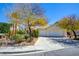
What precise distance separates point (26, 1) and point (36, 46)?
57 centimetres

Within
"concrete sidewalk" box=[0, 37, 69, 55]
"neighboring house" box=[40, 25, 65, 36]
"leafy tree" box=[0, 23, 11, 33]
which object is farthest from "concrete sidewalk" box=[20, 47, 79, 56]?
"leafy tree" box=[0, 23, 11, 33]

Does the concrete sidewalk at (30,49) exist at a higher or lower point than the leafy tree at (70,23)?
lower

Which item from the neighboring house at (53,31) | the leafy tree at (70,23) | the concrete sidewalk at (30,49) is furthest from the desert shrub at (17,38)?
the leafy tree at (70,23)

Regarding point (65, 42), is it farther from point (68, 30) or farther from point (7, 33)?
point (7, 33)

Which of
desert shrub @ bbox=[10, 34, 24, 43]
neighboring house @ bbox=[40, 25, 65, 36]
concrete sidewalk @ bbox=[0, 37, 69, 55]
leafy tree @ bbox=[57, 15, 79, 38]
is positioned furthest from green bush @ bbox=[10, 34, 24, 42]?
leafy tree @ bbox=[57, 15, 79, 38]

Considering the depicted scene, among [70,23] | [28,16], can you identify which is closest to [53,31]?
[70,23]

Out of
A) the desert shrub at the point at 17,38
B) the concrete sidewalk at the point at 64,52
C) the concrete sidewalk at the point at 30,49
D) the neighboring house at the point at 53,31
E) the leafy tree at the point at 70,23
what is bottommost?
the concrete sidewalk at the point at 64,52

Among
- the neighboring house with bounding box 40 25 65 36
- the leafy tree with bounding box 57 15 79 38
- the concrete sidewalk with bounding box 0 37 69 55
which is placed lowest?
the concrete sidewalk with bounding box 0 37 69 55

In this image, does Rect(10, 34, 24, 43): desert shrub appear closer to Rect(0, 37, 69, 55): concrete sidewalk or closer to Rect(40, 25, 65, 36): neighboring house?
Rect(0, 37, 69, 55): concrete sidewalk

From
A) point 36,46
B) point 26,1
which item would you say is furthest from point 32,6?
point 36,46

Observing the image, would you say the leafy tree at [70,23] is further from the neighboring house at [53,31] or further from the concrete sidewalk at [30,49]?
the concrete sidewalk at [30,49]

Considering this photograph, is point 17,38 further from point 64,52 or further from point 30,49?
point 64,52

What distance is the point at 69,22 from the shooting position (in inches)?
256

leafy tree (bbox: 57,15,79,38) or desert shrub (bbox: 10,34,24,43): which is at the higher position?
leafy tree (bbox: 57,15,79,38)
